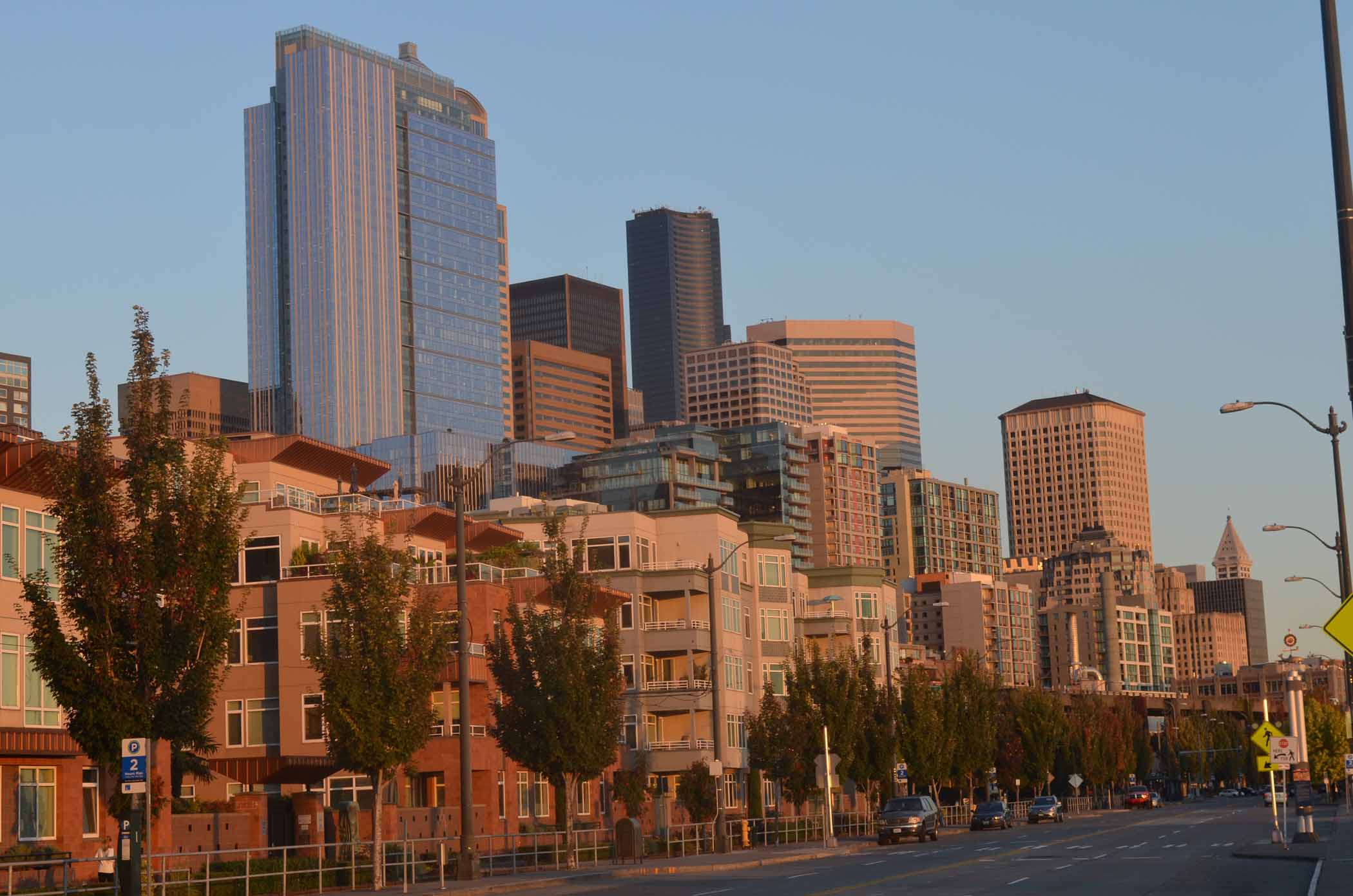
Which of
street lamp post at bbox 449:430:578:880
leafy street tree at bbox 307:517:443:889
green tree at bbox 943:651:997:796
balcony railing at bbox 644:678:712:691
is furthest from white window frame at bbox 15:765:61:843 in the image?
green tree at bbox 943:651:997:796

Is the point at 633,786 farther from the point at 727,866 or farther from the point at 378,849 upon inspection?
the point at 378,849

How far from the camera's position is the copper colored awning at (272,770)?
5975 centimetres

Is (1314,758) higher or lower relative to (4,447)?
lower

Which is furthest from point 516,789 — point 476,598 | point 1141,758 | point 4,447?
point 1141,758

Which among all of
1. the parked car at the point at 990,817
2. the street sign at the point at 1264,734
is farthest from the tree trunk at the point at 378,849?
the parked car at the point at 990,817

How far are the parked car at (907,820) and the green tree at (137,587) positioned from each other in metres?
38.3

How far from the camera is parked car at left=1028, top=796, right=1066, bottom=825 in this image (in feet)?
316

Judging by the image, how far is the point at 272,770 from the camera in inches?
2387

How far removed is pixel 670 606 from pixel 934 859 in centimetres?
3399

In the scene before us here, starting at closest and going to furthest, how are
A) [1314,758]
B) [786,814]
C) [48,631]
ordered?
[48,631], [786,814], [1314,758]

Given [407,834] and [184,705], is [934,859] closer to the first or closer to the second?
[407,834]

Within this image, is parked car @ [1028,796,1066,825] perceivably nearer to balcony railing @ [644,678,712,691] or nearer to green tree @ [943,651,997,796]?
green tree @ [943,651,997,796]

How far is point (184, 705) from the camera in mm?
31359

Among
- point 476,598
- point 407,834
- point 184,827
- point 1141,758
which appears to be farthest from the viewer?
point 1141,758
